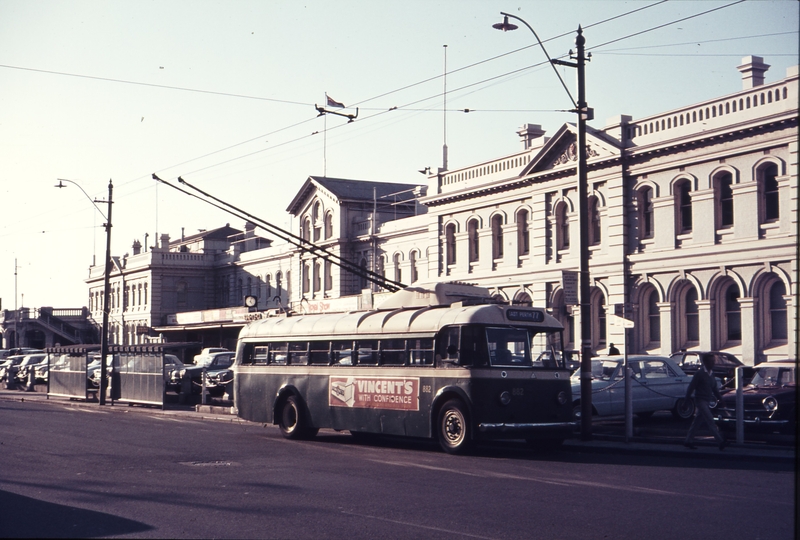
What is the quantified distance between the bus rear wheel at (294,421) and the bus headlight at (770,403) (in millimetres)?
8827

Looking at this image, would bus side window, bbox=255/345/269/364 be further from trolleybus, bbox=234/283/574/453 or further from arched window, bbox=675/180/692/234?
arched window, bbox=675/180/692/234

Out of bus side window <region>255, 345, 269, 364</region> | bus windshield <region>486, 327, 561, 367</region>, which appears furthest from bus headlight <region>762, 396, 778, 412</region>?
bus side window <region>255, 345, 269, 364</region>

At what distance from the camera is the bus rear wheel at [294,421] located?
799 inches

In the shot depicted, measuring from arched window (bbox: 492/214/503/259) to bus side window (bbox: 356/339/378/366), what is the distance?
2846 centimetres

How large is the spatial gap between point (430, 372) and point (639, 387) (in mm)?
7556

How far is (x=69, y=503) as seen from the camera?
10953 mm

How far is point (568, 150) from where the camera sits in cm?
4244

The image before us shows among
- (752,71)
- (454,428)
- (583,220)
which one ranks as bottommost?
(454,428)

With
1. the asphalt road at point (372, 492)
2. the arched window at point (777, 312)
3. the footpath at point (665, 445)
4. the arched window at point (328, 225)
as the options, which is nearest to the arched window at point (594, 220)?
the arched window at point (777, 312)

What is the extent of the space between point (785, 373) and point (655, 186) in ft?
64.1

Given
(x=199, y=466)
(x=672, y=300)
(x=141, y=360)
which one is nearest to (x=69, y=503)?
(x=199, y=466)

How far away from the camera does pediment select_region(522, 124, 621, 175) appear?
4041cm

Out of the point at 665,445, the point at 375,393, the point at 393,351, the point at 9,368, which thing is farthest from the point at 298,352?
the point at 9,368

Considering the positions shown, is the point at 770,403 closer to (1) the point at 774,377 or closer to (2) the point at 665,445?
(1) the point at 774,377
